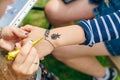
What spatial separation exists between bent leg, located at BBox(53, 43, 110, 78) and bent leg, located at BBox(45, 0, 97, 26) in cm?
25

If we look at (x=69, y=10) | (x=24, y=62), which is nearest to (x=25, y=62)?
(x=24, y=62)

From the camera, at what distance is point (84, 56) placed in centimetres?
210

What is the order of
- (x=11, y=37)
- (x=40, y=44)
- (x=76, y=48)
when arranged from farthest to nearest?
(x=76, y=48), (x=11, y=37), (x=40, y=44)

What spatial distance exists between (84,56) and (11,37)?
0.67 m

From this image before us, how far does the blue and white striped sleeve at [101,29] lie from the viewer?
154 cm

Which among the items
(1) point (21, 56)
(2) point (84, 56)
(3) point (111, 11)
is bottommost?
(2) point (84, 56)

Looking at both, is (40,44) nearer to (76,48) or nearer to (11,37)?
(11,37)

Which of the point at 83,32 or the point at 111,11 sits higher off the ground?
the point at 111,11

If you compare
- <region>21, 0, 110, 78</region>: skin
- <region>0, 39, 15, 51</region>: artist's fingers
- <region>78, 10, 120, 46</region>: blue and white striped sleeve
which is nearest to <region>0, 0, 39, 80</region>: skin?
<region>0, 39, 15, 51</region>: artist's fingers

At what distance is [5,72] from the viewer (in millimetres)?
1275

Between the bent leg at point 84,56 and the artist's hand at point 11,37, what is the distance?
500mm

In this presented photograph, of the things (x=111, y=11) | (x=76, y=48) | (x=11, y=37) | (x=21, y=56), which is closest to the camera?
(x=21, y=56)

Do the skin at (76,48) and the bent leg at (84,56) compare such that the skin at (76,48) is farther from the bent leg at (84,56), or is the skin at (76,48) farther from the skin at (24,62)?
the skin at (24,62)

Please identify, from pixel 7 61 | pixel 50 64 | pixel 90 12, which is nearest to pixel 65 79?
pixel 50 64
